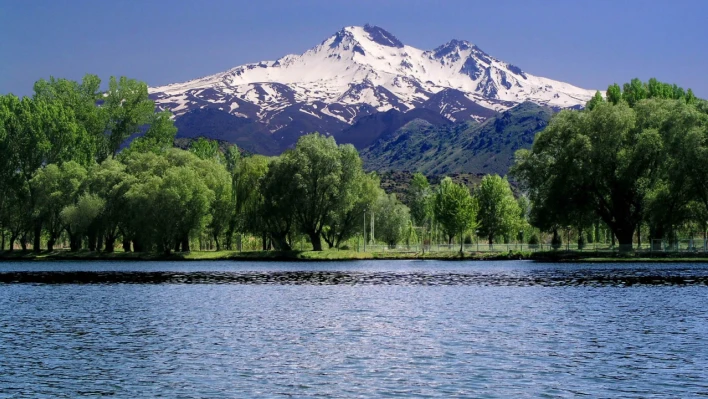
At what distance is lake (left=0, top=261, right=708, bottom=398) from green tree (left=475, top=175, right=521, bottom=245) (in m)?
82.7

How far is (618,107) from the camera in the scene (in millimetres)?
100688

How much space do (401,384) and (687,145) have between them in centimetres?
7570

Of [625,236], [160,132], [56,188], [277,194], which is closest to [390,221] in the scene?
[277,194]

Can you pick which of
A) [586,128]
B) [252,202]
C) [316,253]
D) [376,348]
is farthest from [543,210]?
[376,348]

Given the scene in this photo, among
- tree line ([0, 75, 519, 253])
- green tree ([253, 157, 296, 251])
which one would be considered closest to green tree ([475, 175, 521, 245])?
tree line ([0, 75, 519, 253])

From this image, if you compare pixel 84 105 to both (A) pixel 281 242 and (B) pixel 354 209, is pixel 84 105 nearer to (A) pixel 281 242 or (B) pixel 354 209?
(A) pixel 281 242

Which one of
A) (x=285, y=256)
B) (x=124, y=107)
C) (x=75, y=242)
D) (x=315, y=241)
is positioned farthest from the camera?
(x=124, y=107)

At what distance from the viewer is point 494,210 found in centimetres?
14662

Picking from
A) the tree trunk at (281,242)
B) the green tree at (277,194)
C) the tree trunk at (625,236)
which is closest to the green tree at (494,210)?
the tree trunk at (281,242)

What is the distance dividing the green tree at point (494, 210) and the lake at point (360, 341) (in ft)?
271

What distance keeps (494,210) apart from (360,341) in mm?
115961

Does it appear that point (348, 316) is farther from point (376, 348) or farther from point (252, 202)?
point (252, 202)

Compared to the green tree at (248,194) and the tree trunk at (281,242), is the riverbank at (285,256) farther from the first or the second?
the green tree at (248,194)

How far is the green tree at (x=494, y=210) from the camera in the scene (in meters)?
146
